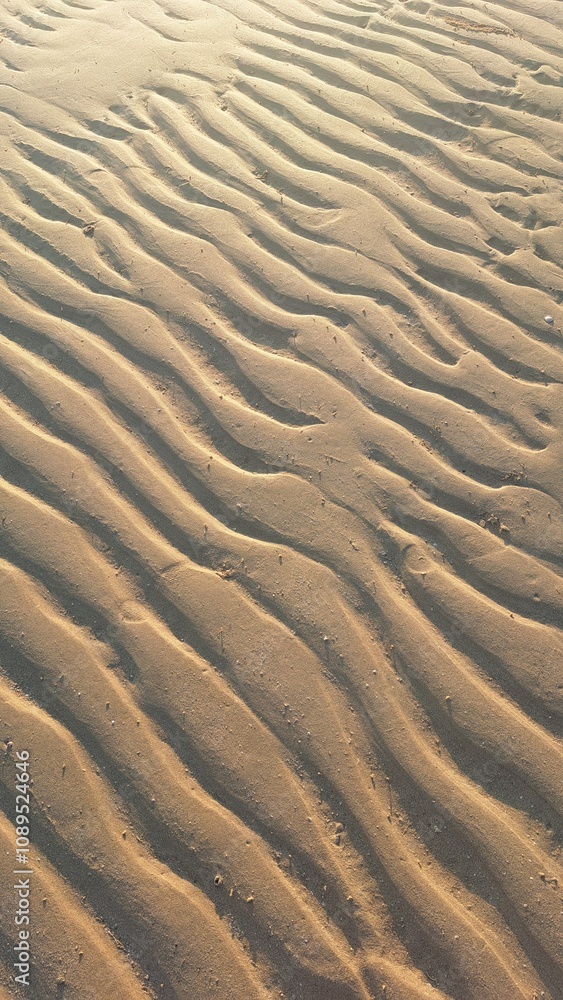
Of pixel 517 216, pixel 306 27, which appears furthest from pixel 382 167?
pixel 306 27

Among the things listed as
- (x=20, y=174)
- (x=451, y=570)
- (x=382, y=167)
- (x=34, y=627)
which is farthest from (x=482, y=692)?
(x=20, y=174)

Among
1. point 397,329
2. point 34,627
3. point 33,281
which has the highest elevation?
point 397,329

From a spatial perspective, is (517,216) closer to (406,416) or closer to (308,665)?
(406,416)

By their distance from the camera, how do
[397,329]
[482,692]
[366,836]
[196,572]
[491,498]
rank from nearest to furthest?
1. [366,836]
2. [482,692]
3. [196,572]
4. [491,498]
5. [397,329]

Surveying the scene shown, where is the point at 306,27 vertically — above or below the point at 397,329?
above

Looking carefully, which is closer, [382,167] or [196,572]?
[196,572]

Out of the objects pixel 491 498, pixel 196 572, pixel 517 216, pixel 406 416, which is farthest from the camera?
pixel 517 216
